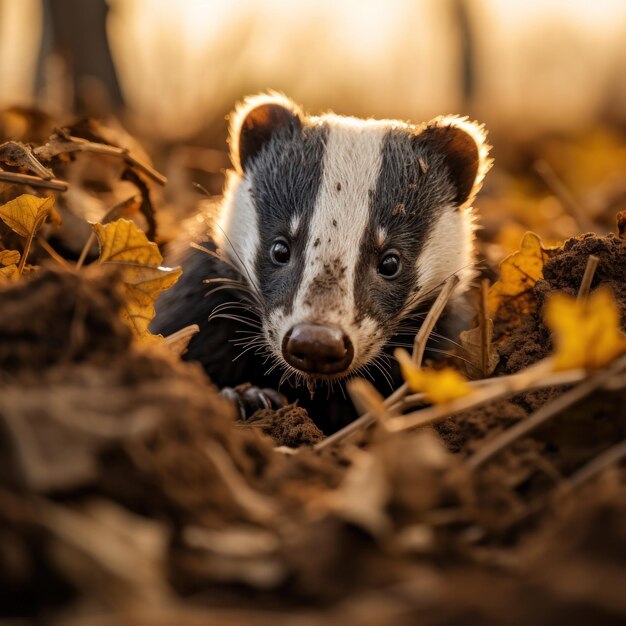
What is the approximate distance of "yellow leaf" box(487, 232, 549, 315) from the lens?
8.75ft

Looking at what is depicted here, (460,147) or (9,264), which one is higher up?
(460,147)

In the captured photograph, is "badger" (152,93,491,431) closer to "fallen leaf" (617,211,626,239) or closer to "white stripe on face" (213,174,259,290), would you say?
"white stripe on face" (213,174,259,290)

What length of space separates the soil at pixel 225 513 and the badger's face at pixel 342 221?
3.36 ft

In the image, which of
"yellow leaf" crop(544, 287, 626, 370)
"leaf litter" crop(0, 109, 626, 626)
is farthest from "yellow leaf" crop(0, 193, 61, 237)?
"yellow leaf" crop(544, 287, 626, 370)

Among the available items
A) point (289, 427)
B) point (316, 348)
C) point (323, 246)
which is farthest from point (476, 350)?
point (323, 246)

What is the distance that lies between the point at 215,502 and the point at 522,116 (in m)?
11.8

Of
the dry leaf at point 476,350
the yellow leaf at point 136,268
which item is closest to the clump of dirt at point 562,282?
the dry leaf at point 476,350

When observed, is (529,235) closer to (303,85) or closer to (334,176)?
(334,176)

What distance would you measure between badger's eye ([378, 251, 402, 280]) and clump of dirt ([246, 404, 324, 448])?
0.83m

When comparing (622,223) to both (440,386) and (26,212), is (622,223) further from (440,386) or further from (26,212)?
(26,212)

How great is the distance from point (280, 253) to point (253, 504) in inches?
70.0

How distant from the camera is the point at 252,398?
9.21 feet

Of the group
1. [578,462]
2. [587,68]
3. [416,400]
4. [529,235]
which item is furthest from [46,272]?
[587,68]

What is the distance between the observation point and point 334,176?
3129 mm
